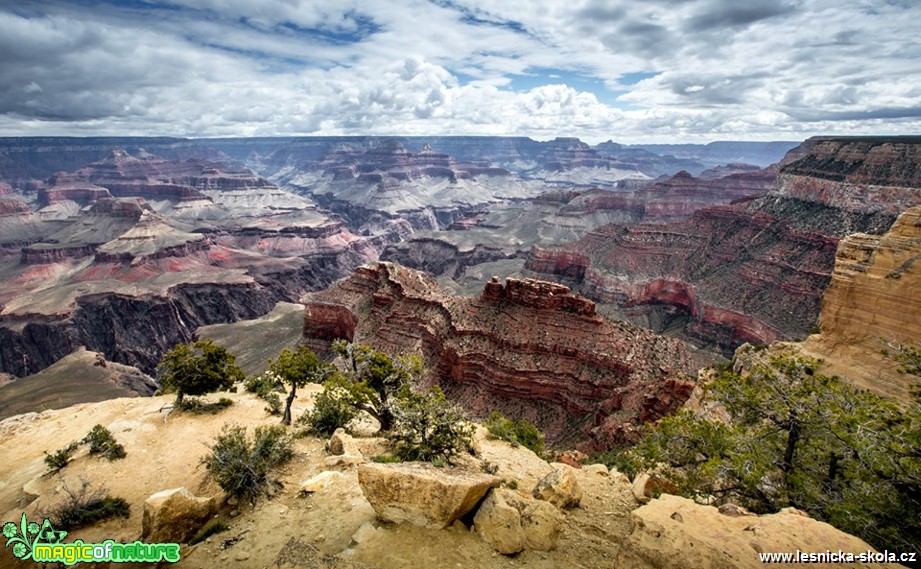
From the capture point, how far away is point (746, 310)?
6956 centimetres

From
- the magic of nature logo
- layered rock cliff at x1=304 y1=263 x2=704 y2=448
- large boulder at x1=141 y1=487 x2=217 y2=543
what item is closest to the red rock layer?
layered rock cliff at x1=304 y1=263 x2=704 y2=448

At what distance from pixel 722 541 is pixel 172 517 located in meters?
14.7

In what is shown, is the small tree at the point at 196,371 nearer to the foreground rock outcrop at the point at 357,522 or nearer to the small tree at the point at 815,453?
the foreground rock outcrop at the point at 357,522

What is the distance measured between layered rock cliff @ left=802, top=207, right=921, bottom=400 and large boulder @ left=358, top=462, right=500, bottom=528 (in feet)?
68.7

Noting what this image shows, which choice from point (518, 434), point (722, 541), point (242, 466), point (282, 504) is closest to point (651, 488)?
point (722, 541)

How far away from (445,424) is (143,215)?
17179 cm

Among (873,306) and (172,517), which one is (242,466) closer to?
(172,517)

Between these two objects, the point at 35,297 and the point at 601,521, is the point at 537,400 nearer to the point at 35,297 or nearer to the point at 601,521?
the point at 601,521

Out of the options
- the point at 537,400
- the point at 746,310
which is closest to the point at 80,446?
the point at 537,400

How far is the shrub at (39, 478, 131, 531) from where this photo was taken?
15.6 meters

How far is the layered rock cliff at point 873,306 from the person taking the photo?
2083 centimetres

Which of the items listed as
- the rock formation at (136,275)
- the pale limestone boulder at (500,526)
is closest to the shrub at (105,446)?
the pale limestone boulder at (500,526)

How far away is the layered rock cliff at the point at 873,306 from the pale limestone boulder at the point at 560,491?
16.5 m

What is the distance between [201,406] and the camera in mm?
27750
